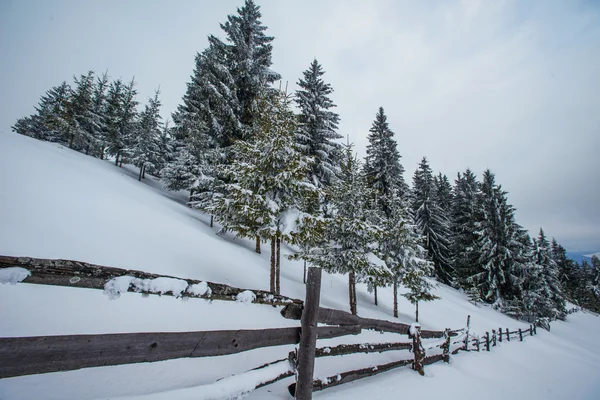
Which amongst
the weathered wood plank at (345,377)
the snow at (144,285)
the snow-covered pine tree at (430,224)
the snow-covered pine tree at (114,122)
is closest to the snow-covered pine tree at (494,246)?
the snow-covered pine tree at (430,224)

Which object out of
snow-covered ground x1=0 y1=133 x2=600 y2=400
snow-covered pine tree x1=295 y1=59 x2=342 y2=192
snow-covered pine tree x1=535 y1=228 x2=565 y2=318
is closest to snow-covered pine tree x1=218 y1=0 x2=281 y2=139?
snow-covered pine tree x1=295 y1=59 x2=342 y2=192

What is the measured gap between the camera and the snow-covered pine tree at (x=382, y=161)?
83.6 feet

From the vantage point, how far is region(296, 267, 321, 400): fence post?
3.32m

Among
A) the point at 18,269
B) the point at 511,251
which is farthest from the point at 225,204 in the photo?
the point at 511,251

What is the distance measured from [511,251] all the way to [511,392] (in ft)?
89.2

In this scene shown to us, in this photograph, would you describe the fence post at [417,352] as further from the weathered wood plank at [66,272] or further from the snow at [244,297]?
the weathered wood plank at [66,272]

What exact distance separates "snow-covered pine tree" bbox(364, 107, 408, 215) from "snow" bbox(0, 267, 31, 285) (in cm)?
2415

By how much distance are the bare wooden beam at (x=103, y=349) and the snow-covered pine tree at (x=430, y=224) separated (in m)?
31.6

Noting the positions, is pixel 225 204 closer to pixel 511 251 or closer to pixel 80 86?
pixel 511 251

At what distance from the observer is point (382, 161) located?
86.3 feet

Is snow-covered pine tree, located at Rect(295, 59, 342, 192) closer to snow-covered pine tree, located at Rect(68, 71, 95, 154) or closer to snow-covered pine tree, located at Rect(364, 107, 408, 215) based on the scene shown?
snow-covered pine tree, located at Rect(364, 107, 408, 215)

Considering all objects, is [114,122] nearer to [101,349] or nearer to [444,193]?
[101,349]

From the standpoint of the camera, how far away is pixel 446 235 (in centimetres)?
3609

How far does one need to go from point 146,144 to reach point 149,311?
92.3 ft
